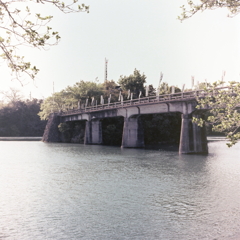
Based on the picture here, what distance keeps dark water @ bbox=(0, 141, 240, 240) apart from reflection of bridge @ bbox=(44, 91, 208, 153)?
17.0m

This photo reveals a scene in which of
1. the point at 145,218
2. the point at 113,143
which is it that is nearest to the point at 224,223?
the point at 145,218


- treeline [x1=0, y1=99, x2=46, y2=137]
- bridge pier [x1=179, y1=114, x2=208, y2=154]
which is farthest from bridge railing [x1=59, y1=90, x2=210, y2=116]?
treeline [x1=0, y1=99, x2=46, y2=137]

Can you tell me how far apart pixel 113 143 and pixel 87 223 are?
238 feet

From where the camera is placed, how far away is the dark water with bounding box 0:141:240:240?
1659 cm

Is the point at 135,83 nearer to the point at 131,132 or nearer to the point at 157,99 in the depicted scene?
the point at 131,132

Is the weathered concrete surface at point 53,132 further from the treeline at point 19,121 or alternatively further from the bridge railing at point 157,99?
the treeline at point 19,121

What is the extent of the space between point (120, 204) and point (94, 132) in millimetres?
66856

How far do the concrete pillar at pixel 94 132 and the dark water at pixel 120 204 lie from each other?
50.6 m

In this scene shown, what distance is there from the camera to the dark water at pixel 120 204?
16.6 m

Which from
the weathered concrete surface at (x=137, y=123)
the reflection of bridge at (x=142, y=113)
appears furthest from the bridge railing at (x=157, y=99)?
the weathered concrete surface at (x=137, y=123)

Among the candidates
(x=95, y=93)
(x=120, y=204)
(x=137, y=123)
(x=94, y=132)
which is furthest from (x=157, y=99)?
(x=95, y=93)

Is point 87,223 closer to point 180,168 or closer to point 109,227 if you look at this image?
point 109,227

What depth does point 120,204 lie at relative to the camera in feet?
71.4

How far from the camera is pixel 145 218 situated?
1877 cm
